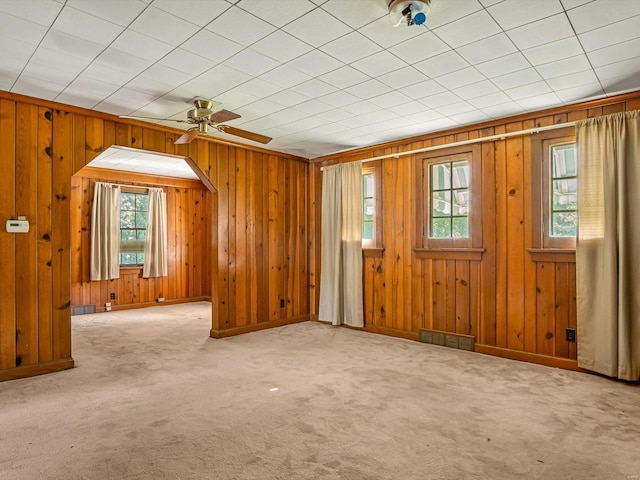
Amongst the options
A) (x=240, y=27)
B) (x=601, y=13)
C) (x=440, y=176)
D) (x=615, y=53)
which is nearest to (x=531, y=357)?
(x=440, y=176)

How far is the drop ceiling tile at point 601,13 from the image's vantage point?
2.16 metres

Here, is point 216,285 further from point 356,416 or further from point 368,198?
point 356,416

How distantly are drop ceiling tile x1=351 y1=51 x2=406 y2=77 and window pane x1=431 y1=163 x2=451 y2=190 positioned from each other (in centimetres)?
196

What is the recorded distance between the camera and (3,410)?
2.81 meters

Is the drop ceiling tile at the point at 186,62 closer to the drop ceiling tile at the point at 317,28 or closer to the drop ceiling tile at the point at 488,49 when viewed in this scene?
the drop ceiling tile at the point at 317,28

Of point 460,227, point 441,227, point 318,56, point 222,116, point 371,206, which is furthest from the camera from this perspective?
point 371,206

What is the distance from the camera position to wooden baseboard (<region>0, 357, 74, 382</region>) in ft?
11.3

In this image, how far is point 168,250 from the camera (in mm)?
7910

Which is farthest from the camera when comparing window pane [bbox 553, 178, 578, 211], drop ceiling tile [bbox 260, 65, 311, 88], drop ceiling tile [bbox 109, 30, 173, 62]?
window pane [bbox 553, 178, 578, 211]

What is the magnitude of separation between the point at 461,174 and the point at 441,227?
658mm

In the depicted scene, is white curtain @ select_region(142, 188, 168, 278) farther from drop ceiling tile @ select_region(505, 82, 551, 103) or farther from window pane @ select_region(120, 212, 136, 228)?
drop ceiling tile @ select_region(505, 82, 551, 103)

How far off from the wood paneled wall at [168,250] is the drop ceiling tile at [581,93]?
6.38 m

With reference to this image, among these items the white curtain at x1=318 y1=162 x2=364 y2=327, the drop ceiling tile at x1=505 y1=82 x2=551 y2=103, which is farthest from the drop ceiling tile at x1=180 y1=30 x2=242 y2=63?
the white curtain at x1=318 y1=162 x2=364 y2=327

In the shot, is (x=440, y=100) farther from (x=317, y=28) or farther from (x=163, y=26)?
(x=163, y=26)
